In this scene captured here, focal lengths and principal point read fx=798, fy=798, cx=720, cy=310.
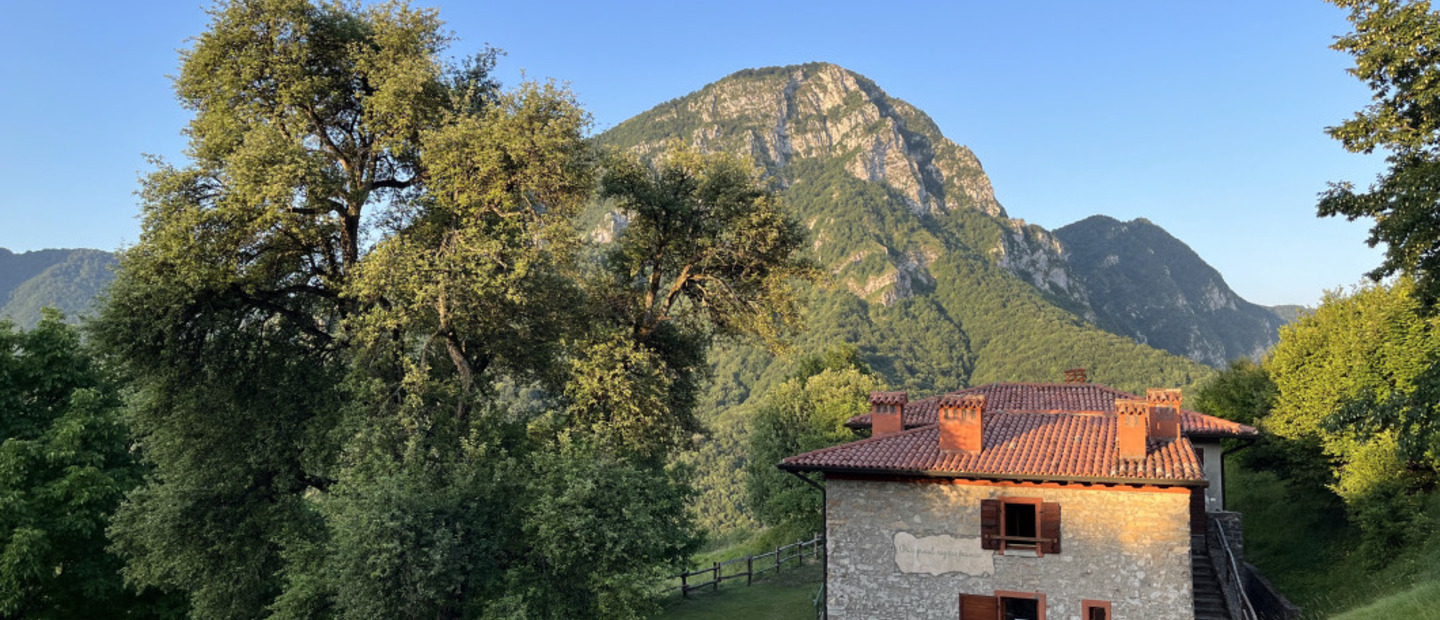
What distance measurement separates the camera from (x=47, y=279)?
14900cm

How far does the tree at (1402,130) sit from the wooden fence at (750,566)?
13684 millimetres

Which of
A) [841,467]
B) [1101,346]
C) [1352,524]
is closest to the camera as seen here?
[841,467]

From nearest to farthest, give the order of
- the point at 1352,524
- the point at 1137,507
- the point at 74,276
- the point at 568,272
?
the point at 1137,507 < the point at 568,272 < the point at 1352,524 < the point at 74,276

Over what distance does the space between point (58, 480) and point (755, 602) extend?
57.6 feet

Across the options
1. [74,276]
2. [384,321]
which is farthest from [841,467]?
[74,276]

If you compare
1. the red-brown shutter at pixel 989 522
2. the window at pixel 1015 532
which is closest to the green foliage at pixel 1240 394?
the window at pixel 1015 532

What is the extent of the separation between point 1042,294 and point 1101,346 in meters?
47.4

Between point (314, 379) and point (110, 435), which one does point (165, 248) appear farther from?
point (110, 435)

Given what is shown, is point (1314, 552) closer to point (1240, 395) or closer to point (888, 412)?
point (1240, 395)

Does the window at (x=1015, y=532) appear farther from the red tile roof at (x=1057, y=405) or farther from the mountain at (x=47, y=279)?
the mountain at (x=47, y=279)

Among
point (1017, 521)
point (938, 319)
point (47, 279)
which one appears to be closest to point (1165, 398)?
point (1017, 521)

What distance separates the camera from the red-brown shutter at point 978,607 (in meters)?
15.4

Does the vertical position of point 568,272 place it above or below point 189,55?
below

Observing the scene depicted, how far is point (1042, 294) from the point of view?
18750 cm
